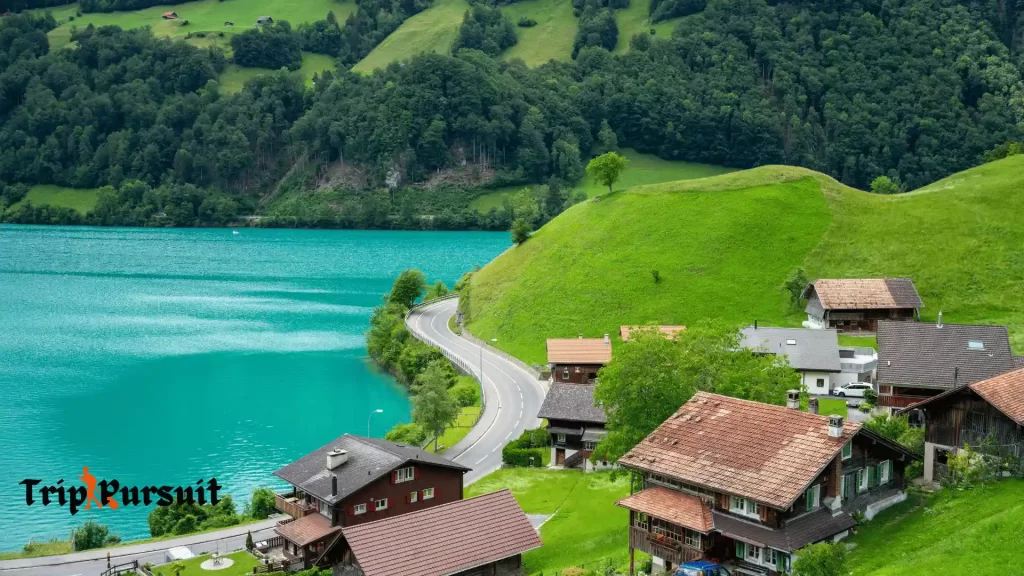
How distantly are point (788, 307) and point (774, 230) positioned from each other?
18152 millimetres

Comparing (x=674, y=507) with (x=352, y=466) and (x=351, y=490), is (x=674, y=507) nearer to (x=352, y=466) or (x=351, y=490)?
(x=351, y=490)

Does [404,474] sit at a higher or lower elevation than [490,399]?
higher

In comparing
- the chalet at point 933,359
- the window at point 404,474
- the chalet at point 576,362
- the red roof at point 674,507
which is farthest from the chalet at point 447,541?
the chalet at point 576,362

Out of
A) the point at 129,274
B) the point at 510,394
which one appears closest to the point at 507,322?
the point at 510,394

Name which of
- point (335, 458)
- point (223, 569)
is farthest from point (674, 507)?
point (223, 569)

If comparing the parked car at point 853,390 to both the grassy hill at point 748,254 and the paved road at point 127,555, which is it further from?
the paved road at point 127,555

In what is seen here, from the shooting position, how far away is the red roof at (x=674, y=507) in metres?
39.2

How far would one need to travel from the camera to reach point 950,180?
134m

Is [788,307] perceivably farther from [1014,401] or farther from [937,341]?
[1014,401]

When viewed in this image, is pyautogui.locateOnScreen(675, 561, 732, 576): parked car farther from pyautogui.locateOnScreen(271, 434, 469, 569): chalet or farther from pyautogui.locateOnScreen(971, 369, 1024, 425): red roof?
pyautogui.locateOnScreen(271, 434, 469, 569): chalet

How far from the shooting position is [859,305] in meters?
99.1

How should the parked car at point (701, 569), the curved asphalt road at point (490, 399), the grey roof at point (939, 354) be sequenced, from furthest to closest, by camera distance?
the curved asphalt road at point (490, 399) → the grey roof at point (939, 354) → the parked car at point (701, 569)

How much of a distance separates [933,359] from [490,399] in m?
39.0

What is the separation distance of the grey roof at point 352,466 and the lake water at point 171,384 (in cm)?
1635
